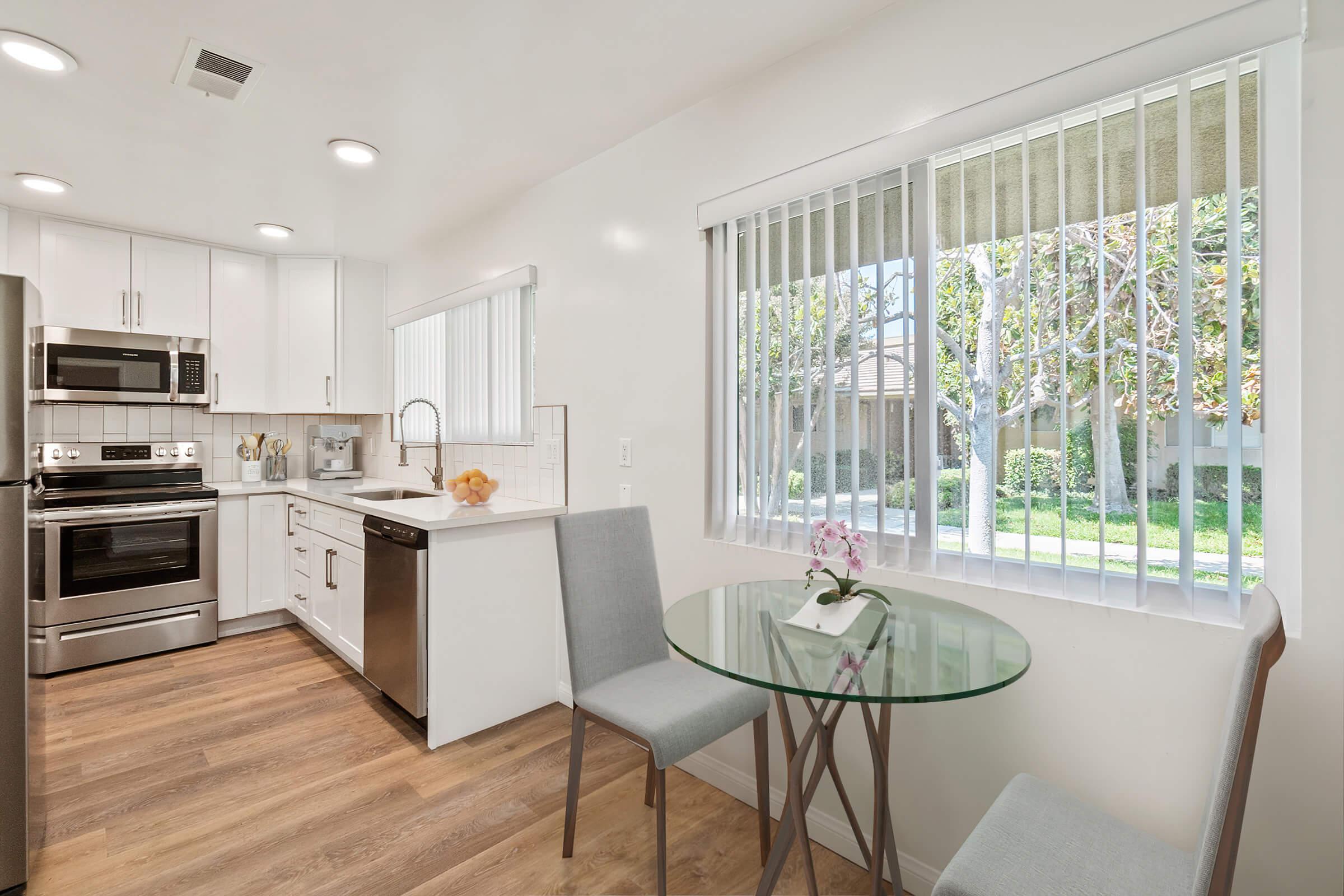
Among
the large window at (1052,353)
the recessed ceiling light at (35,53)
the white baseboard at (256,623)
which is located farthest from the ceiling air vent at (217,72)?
the white baseboard at (256,623)

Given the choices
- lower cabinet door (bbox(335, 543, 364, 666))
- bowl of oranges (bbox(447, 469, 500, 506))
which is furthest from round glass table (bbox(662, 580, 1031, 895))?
lower cabinet door (bbox(335, 543, 364, 666))

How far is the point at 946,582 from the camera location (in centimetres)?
164

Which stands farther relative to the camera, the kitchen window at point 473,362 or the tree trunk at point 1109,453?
the kitchen window at point 473,362

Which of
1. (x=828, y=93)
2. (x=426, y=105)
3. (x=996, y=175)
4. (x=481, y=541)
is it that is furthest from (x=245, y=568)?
(x=996, y=175)

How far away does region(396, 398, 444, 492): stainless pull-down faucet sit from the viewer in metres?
3.56

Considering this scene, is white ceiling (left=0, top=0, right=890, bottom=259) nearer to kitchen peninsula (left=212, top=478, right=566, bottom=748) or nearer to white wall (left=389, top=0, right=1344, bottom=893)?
white wall (left=389, top=0, right=1344, bottom=893)

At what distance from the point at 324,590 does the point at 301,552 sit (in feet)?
1.64

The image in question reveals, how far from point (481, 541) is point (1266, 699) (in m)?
2.43

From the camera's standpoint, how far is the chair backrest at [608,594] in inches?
71.6

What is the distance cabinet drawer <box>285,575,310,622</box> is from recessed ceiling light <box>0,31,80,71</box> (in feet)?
8.51

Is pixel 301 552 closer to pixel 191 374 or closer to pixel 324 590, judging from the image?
pixel 324 590

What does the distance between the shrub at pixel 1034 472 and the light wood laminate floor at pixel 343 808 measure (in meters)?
1.17

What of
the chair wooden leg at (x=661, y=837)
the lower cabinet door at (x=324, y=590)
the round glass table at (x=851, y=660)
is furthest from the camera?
the lower cabinet door at (x=324, y=590)

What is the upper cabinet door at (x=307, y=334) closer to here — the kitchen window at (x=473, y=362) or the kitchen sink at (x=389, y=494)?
the kitchen window at (x=473, y=362)
